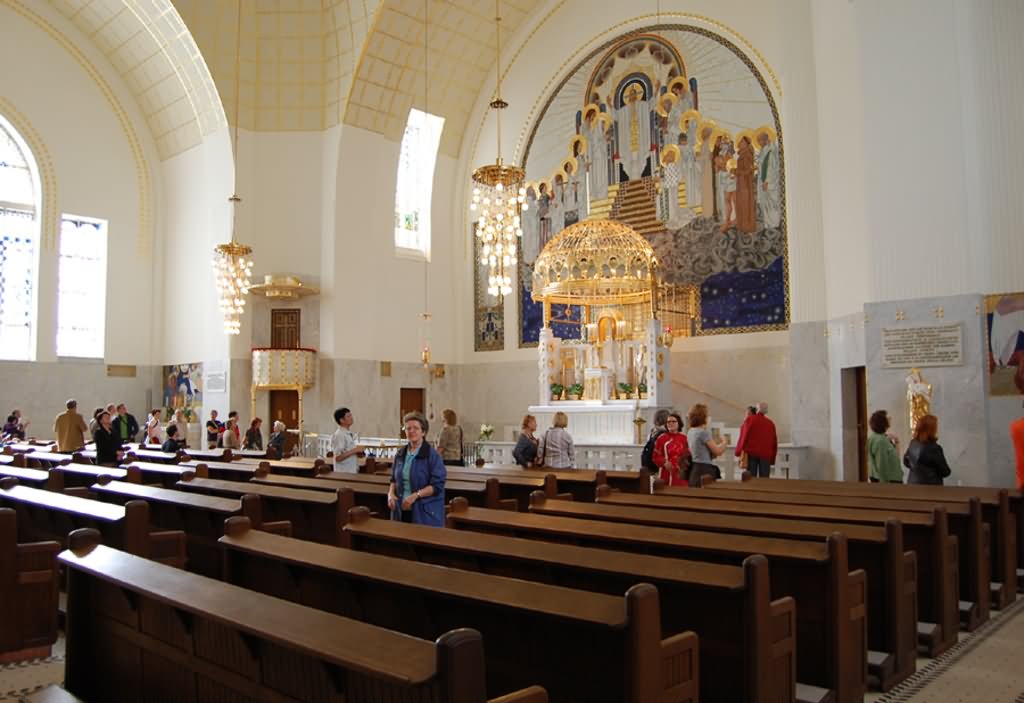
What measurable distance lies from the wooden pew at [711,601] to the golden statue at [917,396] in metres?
7.68

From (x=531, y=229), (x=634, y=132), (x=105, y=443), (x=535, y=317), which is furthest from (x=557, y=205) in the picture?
(x=105, y=443)

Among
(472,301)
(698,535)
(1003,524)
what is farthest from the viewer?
(472,301)

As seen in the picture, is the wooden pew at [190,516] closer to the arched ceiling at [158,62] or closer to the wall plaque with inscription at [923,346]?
the wall plaque with inscription at [923,346]

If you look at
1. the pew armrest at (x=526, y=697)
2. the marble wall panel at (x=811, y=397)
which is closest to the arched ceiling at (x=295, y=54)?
the marble wall panel at (x=811, y=397)

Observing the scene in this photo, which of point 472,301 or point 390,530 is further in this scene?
point 472,301

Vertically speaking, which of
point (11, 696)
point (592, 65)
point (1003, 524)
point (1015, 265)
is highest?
point (592, 65)

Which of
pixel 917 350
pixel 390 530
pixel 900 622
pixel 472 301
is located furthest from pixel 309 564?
pixel 472 301

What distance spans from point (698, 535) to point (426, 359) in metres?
14.7

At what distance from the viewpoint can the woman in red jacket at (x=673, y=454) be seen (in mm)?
8602

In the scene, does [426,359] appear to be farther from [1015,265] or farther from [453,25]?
[1015,265]

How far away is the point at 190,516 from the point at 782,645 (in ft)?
15.6

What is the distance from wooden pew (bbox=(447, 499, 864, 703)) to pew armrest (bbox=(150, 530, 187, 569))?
2456mm

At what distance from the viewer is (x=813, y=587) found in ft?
13.8

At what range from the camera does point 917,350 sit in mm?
10547
